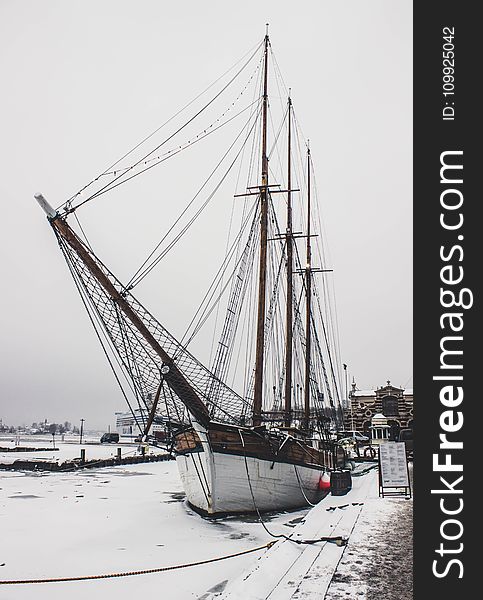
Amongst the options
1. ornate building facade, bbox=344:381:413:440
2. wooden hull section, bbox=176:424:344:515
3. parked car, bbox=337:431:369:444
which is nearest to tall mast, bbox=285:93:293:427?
wooden hull section, bbox=176:424:344:515

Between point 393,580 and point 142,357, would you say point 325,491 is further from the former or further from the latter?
point 393,580

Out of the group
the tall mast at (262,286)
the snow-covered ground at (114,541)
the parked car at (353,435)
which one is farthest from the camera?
the parked car at (353,435)

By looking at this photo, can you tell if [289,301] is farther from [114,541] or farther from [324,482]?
[114,541]

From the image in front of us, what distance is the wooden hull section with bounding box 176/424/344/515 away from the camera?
16656 mm

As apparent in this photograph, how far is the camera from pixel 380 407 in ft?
231

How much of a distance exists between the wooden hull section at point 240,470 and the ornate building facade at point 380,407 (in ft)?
165

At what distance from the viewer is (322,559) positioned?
7.69 meters

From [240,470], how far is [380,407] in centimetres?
5698

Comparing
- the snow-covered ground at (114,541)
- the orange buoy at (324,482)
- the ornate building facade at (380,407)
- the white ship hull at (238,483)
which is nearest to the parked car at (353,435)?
the ornate building facade at (380,407)

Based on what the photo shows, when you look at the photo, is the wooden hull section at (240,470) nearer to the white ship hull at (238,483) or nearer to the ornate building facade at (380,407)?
the white ship hull at (238,483)

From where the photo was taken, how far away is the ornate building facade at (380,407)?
68625 millimetres

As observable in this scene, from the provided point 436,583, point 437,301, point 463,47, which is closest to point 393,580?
point 436,583

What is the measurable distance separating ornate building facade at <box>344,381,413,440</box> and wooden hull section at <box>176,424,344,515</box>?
50153mm

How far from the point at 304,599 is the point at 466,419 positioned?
3.31 meters
